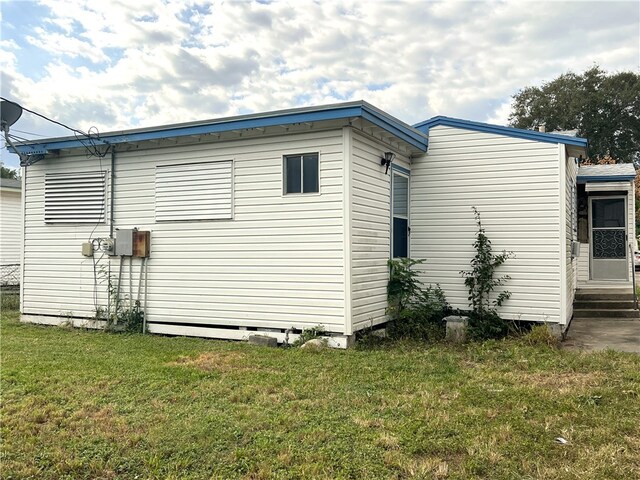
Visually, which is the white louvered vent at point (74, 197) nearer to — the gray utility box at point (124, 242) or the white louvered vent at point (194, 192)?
the gray utility box at point (124, 242)

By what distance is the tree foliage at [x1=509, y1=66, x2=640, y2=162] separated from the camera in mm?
30453

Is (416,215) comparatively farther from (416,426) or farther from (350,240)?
(416,426)

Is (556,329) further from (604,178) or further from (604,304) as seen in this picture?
(604,178)

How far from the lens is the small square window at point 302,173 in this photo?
7.11 m

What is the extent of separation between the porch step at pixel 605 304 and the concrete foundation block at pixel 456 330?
386cm

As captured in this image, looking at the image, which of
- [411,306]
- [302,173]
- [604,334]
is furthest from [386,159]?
Answer: [604,334]

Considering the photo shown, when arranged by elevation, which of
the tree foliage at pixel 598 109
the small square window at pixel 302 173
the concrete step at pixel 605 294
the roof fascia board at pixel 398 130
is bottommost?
the concrete step at pixel 605 294

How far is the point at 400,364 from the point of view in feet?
18.7

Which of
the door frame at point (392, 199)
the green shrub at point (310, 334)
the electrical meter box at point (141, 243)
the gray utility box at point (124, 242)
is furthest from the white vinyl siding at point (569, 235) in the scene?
the gray utility box at point (124, 242)

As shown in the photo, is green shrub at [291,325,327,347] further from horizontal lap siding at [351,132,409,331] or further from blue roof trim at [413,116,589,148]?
blue roof trim at [413,116,589,148]

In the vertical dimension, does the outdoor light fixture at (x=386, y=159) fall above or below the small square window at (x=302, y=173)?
above

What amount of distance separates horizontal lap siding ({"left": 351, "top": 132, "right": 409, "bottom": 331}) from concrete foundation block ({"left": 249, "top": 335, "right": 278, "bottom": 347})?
1170 millimetres

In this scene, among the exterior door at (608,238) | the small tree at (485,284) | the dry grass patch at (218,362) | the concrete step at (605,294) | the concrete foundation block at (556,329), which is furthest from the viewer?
the exterior door at (608,238)

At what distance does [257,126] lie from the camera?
23.1ft
